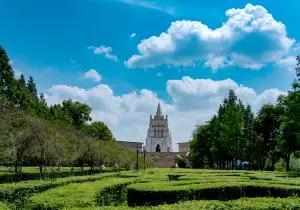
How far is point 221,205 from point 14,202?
861cm

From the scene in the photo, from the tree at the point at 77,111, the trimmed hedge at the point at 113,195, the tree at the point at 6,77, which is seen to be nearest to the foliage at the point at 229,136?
the tree at the point at 77,111

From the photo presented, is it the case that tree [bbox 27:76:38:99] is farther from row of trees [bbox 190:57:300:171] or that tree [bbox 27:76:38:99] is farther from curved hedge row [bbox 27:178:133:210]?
curved hedge row [bbox 27:178:133:210]

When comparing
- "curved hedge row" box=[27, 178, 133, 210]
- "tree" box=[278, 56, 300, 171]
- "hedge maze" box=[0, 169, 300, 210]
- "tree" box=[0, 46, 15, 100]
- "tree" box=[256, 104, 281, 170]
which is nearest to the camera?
"curved hedge row" box=[27, 178, 133, 210]

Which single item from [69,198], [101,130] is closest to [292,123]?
[69,198]

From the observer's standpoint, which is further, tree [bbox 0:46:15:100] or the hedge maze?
tree [bbox 0:46:15:100]

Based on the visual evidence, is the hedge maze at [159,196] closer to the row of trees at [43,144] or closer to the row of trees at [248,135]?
the row of trees at [43,144]

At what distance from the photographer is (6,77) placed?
7538 centimetres

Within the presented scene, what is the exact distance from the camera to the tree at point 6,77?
2945 inches

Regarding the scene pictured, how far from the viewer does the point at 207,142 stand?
87.4m

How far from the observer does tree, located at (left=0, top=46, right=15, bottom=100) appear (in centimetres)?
7481

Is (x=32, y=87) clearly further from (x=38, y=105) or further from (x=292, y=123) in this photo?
(x=292, y=123)

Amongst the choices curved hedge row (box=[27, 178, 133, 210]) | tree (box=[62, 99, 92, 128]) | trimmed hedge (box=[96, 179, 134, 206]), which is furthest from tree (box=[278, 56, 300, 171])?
tree (box=[62, 99, 92, 128])

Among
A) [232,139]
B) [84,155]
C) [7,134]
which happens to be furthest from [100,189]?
[232,139]

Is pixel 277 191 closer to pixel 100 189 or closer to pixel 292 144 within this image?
pixel 100 189
